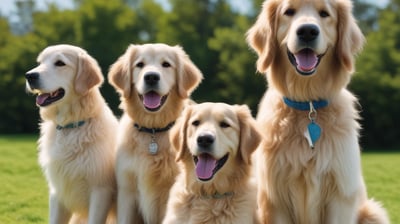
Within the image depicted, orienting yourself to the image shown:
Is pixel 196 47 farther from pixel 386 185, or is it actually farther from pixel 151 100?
pixel 151 100

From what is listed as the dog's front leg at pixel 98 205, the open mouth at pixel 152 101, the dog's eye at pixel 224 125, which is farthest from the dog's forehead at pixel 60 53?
the dog's eye at pixel 224 125

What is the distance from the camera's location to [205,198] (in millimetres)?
4914

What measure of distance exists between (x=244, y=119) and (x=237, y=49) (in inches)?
1319

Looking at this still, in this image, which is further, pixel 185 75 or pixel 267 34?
pixel 185 75

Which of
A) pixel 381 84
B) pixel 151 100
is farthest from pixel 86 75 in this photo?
pixel 381 84

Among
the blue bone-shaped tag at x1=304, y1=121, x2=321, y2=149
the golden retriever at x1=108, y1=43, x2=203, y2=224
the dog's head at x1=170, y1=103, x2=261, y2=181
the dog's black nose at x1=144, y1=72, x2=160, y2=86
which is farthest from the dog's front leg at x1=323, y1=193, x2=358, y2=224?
the dog's black nose at x1=144, y1=72, x2=160, y2=86

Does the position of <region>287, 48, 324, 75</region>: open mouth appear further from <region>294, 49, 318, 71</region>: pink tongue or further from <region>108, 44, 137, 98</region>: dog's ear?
<region>108, 44, 137, 98</region>: dog's ear

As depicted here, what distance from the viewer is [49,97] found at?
5.62 m

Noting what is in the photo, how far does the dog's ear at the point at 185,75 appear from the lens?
573 cm

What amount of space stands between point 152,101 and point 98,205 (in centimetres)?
110

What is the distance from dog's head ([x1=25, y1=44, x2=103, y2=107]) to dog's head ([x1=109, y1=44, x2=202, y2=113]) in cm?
28

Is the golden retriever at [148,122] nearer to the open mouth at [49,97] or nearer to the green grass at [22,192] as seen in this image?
the open mouth at [49,97]

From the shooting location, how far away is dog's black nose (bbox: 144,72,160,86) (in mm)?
5370

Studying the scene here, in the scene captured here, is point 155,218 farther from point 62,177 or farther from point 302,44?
point 302,44
